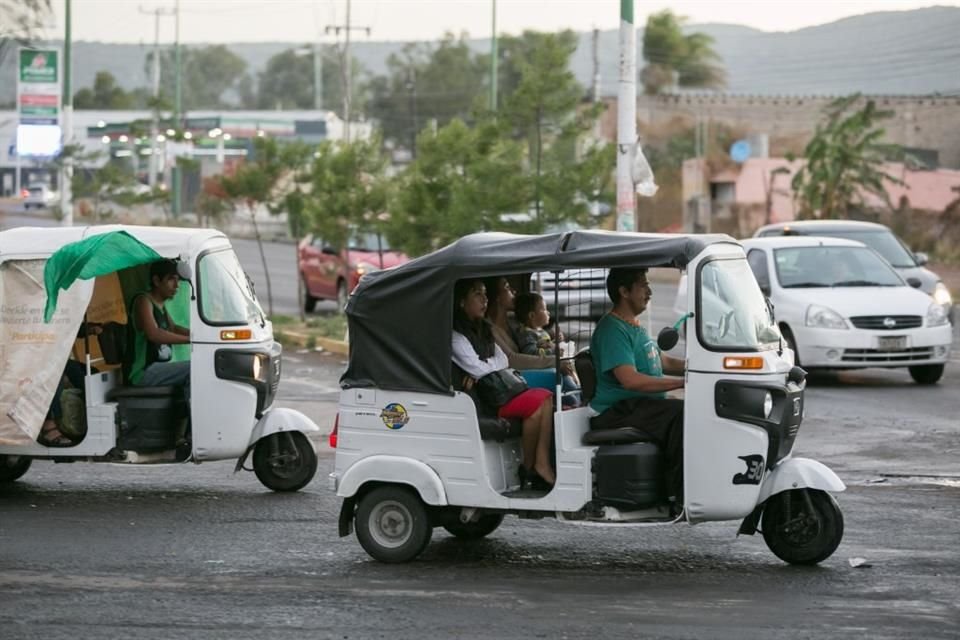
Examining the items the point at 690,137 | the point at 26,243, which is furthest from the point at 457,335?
the point at 690,137

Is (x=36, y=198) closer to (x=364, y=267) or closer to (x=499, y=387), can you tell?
(x=364, y=267)

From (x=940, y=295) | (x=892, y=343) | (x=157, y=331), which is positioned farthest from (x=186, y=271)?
(x=940, y=295)

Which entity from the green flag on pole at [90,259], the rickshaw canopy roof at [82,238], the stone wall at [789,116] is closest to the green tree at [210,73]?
the stone wall at [789,116]

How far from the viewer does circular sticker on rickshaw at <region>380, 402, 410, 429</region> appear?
9.66 metres

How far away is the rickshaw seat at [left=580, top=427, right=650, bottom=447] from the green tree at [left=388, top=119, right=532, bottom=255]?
45.3 feet

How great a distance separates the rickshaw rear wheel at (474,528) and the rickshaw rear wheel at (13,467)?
4168 millimetres

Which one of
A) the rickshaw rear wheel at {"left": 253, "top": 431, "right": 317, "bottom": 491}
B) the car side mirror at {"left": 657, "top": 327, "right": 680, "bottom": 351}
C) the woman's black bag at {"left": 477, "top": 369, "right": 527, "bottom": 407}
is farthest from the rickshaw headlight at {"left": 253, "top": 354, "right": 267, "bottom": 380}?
the car side mirror at {"left": 657, "top": 327, "right": 680, "bottom": 351}

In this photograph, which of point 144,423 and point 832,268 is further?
point 832,268

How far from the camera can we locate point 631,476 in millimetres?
9180

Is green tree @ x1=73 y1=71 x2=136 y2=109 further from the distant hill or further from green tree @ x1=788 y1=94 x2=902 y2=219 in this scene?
green tree @ x1=788 y1=94 x2=902 y2=219

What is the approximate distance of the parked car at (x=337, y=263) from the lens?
28125 millimetres

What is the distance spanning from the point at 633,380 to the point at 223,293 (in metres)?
4.08

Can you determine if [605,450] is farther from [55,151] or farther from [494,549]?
[55,151]

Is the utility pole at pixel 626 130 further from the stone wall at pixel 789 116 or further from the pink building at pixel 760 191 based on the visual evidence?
the stone wall at pixel 789 116
